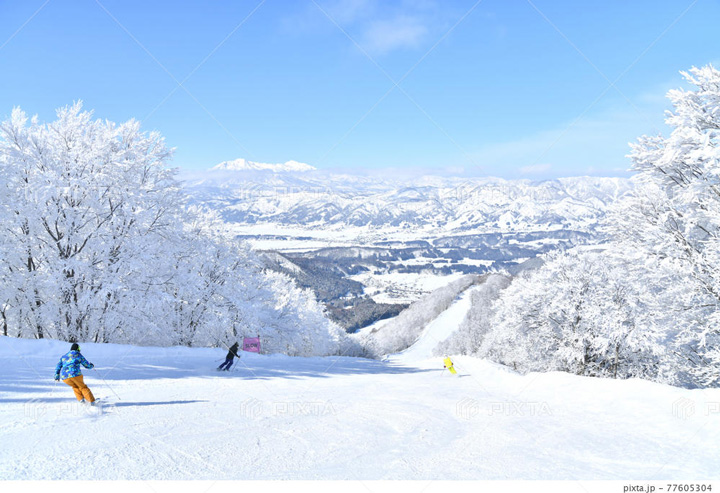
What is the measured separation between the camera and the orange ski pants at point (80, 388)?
29.1 ft

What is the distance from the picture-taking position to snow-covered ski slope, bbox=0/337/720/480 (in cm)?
629

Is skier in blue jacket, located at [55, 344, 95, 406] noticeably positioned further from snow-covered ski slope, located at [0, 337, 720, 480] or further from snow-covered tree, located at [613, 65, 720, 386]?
snow-covered tree, located at [613, 65, 720, 386]

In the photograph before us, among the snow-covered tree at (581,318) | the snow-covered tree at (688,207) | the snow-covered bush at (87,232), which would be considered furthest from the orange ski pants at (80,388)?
the snow-covered tree at (581,318)

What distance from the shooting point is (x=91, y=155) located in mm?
22172

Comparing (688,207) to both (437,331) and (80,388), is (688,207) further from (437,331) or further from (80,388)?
(437,331)

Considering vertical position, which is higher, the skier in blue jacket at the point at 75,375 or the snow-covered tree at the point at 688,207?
the snow-covered tree at the point at 688,207

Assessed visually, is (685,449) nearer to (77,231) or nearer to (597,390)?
(597,390)

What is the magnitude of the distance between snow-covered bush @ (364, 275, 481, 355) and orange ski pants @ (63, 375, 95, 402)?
128 metres

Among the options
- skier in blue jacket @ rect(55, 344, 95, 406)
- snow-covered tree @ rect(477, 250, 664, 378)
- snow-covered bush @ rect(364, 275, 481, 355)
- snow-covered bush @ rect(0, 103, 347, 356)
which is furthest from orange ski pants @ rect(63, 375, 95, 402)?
snow-covered bush @ rect(364, 275, 481, 355)

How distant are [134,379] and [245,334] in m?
20.5

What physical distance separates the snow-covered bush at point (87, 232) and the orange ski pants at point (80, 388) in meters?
12.6

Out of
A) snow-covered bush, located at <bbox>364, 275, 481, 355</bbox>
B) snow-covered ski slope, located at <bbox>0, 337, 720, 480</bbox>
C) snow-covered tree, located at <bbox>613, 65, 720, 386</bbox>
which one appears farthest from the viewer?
snow-covered bush, located at <bbox>364, 275, 481, 355</bbox>

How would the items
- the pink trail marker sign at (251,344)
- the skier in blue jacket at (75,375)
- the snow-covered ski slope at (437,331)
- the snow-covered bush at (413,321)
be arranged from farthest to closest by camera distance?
the snow-covered bush at (413,321) < the snow-covered ski slope at (437,331) < the pink trail marker sign at (251,344) < the skier in blue jacket at (75,375)

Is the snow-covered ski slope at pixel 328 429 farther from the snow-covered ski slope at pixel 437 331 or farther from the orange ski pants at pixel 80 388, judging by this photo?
the snow-covered ski slope at pixel 437 331
